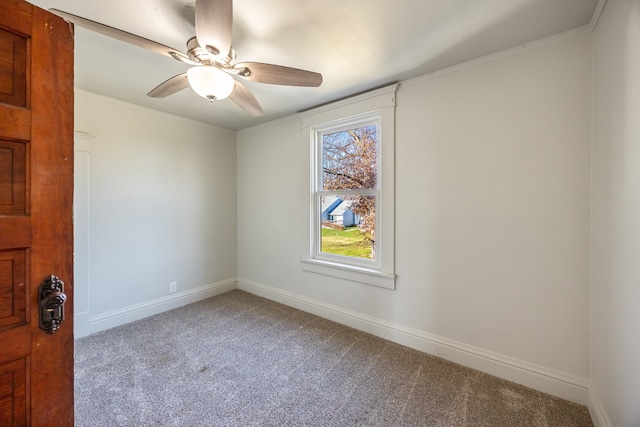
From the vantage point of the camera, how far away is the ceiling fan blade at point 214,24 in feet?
3.60

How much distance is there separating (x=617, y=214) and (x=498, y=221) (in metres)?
0.62

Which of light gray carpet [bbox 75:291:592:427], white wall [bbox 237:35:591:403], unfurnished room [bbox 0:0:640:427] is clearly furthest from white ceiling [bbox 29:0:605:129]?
light gray carpet [bbox 75:291:592:427]

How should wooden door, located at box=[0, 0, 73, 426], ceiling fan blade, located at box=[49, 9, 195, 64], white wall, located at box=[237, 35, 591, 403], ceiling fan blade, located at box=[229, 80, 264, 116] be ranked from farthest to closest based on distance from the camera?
1. ceiling fan blade, located at box=[229, 80, 264, 116]
2. white wall, located at box=[237, 35, 591, 403]
3. ceiling fan blade, located at box=[49, 9, 195, 64]
4. wooden door, located at box=[0, 0, 73, 426]

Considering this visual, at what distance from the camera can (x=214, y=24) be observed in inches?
46.6

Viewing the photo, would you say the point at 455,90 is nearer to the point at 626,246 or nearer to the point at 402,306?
the point at 626,246

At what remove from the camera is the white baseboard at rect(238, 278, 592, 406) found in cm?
164

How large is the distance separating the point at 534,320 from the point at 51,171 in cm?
261

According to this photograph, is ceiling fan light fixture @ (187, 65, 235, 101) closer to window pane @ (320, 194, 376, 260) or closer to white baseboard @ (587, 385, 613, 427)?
window pane @ (320, 194, 376, 260)

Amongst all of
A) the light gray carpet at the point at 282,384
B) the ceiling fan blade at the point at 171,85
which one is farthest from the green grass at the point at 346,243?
the ceiling fan blade at the point at 171,85

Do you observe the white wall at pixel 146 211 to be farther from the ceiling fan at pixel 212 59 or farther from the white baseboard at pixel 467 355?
the white baseboard at pixel 467 355

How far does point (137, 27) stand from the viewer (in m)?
1.57

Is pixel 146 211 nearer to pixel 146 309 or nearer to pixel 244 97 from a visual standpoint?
pixel 146 309

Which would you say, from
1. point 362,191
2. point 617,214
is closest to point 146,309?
point 362,191

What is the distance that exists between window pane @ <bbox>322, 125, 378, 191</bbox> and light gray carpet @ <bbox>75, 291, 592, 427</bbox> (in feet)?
4.90
